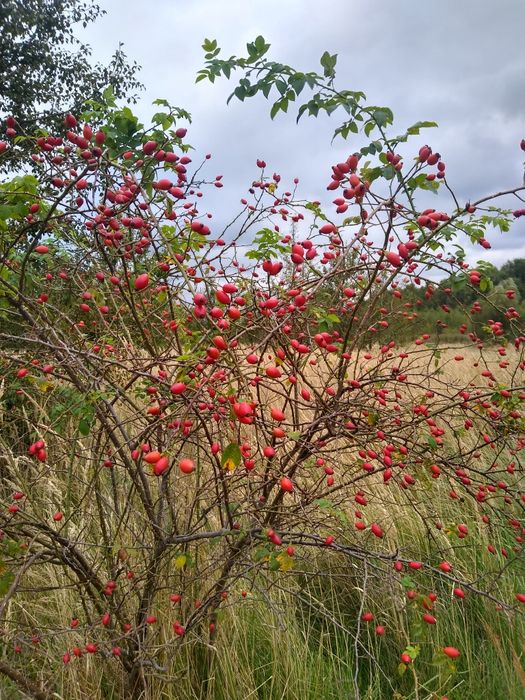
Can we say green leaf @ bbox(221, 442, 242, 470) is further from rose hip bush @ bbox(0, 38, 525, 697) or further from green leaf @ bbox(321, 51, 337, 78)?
green leaf @ bbox(321, 51, 337, 78)

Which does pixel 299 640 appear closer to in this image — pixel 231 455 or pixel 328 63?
pixel 231 455

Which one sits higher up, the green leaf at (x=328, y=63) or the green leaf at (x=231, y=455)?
the green leaf at (x=328, y=63)

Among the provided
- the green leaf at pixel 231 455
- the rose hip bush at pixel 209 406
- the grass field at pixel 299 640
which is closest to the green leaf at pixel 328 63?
the rose hip bush at pixel 209 406

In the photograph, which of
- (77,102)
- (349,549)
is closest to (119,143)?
(349,549)

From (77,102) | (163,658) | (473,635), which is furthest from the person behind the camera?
(77,102)

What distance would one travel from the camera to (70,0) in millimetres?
7703

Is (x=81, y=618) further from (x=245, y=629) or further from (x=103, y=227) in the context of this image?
(x=103, y=227)

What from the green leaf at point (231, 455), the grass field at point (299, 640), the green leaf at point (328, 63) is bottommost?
the grass field at point (299, 640)

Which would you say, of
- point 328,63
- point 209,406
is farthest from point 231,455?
point 328,63

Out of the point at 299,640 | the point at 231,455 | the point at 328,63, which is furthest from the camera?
the point at 299,640

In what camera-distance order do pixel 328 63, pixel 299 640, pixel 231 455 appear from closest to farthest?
pixel 231 455 → pixel 328 63 → pixel 299 640

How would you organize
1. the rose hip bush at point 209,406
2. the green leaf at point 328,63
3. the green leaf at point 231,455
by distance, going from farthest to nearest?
the green leaf at point 328,63 < the rose hip bush at point 209,406 < the green leaf at point 231,455

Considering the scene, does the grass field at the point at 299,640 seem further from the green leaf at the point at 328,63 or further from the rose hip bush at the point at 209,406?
the green leaf at the point at 328,63

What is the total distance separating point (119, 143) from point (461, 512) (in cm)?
293
